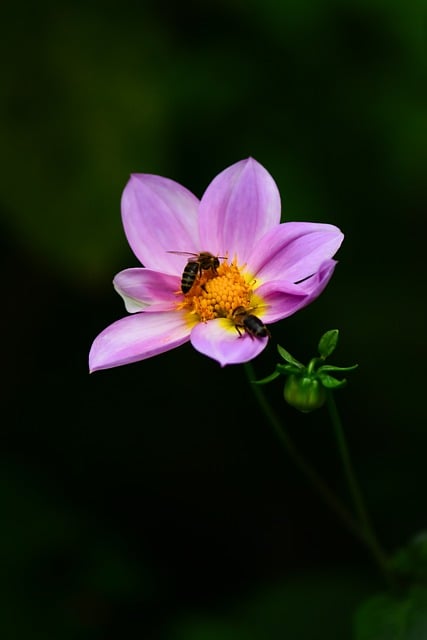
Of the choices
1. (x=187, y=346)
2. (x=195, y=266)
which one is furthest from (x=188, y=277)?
(x=187, y=346)

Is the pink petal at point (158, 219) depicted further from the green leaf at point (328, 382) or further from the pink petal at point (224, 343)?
the green leaf at point (328, 382)

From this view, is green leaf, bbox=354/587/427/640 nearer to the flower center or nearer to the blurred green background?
the blurred green background

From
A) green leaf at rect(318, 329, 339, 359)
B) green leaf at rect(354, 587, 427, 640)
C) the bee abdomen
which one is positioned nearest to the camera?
green leaf at rect(318, 329, 339, 359)

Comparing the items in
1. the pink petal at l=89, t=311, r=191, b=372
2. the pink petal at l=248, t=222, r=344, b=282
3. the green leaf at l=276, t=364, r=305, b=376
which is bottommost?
the green leaf at l=276, t=364, r=305, b=376

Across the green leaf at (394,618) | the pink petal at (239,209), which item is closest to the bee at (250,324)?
the pink petal at (239,209)

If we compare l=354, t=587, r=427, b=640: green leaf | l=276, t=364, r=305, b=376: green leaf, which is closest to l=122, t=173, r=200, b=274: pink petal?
l=276, t=364, r=305, b=376: green leaf

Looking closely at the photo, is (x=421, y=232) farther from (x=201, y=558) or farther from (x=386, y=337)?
(x=201, y=558)
